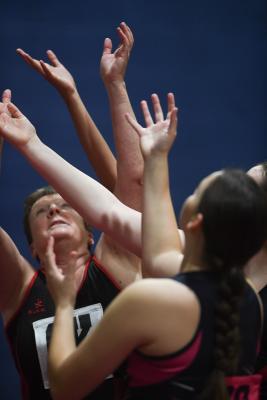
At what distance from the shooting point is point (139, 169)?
1.66m

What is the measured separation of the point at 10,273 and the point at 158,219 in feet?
1.75

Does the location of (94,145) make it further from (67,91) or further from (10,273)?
(10,273)

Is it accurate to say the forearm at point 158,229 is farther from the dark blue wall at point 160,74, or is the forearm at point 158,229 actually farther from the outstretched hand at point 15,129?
the dark blue wall at point 160,74

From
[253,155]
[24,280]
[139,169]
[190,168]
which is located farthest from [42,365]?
[253,155]

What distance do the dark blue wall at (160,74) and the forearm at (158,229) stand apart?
3.65 ft

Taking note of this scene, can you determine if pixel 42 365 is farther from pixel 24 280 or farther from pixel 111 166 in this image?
pixel 111 166

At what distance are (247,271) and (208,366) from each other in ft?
1.53

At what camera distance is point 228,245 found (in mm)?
1072

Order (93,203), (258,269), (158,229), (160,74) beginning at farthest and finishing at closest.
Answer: (160,74) → (258,269) → (93,203) → (158,229)

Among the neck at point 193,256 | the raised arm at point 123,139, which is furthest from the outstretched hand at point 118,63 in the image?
the neck at point 193,256

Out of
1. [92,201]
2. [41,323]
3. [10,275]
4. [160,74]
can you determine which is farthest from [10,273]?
[160,74]

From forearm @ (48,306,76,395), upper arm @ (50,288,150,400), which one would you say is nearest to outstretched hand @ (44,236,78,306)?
forearm @ (48,306,76,395)

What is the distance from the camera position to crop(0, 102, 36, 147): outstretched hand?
1.41m

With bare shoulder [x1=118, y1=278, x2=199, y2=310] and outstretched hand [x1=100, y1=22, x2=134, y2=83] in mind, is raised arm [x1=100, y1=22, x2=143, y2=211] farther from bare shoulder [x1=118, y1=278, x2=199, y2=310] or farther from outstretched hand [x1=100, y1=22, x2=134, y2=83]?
bare shoulder [x1=118, y1=278, x2=199, y2=310]
